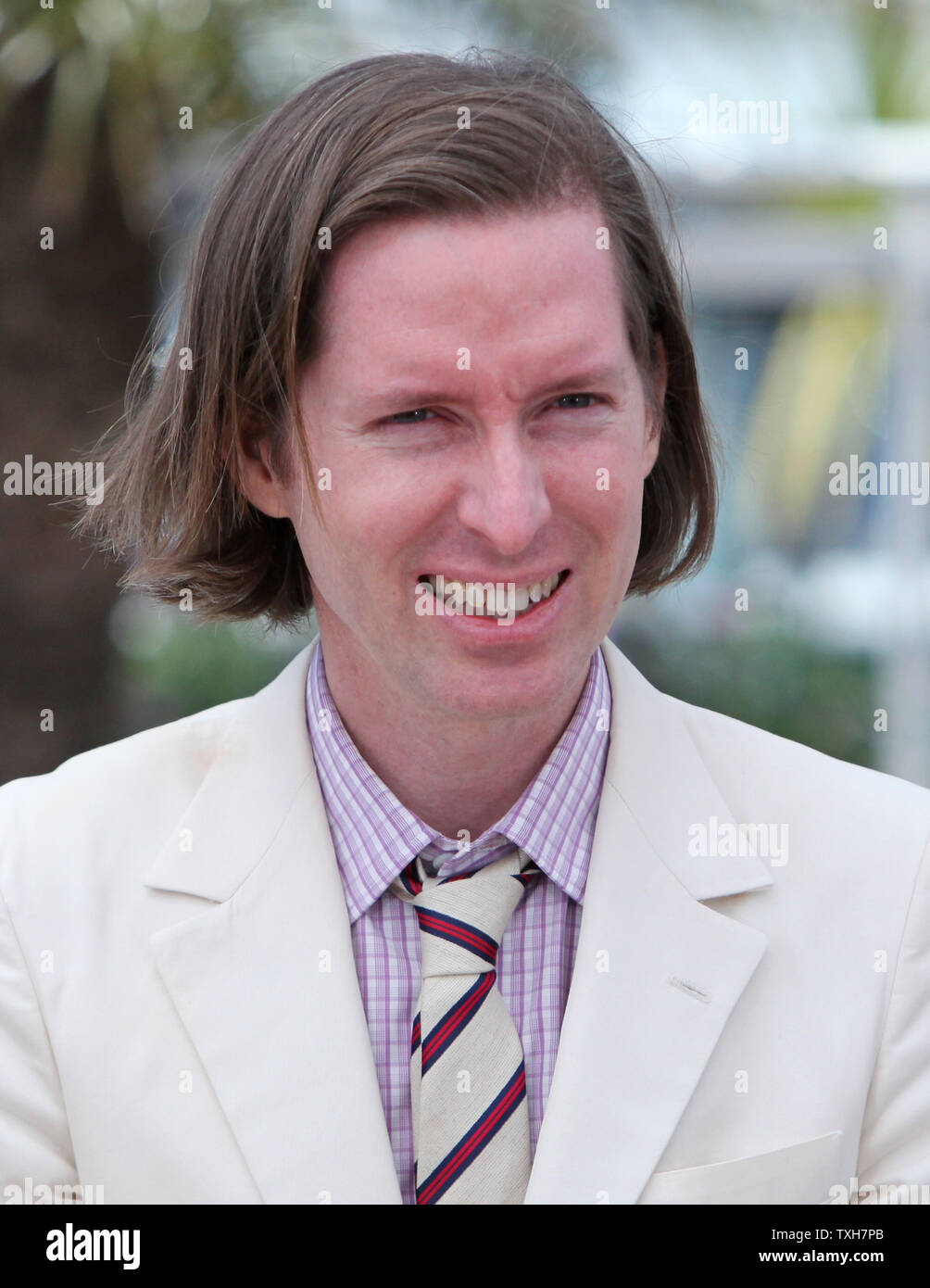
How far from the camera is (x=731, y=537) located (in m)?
5.16

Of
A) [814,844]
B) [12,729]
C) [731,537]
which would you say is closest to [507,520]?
[814,844]

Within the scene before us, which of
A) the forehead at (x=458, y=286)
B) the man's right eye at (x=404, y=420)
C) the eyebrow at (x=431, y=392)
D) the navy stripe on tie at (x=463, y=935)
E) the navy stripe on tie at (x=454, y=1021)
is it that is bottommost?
the navy stripe on tie at (x=454, y=1021)

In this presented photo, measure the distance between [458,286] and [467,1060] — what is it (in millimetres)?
834

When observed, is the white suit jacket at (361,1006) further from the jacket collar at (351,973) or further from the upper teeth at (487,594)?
the upper teeth at (487,594)

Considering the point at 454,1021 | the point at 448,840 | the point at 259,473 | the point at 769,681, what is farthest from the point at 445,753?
the point at 769,681

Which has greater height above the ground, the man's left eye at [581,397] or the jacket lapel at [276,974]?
the man's left eye at [581,397]

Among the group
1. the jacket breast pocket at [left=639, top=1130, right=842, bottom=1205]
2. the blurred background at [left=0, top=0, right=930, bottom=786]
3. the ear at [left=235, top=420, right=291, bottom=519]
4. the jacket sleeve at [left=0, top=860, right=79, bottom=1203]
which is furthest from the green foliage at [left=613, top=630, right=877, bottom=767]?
the jacket sleeve at [left=0, top=860, right=79, bottom=1203]

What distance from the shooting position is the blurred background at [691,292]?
331 cm

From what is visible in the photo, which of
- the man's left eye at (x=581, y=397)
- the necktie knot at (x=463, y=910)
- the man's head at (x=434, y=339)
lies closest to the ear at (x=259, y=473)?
the man's head at (x=434, y=339)

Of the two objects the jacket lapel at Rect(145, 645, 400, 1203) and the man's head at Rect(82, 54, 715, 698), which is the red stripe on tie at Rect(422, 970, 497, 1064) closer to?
the jacket lapel at Rect(145, 645, 400, 1203)

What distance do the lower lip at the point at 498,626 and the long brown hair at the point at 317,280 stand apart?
224mm

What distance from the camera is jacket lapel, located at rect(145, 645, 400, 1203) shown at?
150 cm

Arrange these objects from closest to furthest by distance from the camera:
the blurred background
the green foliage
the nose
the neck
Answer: the nose
the neck
the blurred background
the green foliage

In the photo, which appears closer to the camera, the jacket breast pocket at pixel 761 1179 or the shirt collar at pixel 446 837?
the jacket breast pocket at pixel 761 1179
